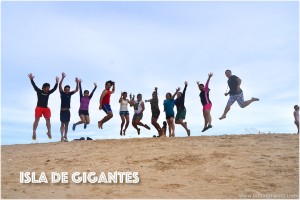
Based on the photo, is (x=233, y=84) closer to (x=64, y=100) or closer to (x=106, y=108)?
(x=106, y=108)

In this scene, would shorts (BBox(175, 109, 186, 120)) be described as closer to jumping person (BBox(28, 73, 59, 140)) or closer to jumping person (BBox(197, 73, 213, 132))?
jumping person (BBox(197, 73, 213, 132))

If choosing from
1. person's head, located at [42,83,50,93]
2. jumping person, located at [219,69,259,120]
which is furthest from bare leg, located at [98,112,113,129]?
jumping person, located at [219,69,259,120]

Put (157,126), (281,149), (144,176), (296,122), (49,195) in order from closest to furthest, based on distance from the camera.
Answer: (49,195), (144,176), (281,149), (157,126), (296,122)

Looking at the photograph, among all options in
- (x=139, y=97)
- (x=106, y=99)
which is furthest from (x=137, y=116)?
(x=106, y=99)

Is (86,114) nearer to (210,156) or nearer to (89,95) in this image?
(89,95)

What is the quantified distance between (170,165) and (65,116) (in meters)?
4.93

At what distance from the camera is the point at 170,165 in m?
8.11

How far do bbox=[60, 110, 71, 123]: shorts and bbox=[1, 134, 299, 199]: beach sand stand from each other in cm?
92

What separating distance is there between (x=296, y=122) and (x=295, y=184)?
290 inches

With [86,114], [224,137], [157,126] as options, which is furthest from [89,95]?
[224,137]

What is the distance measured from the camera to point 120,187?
6945 millimetres

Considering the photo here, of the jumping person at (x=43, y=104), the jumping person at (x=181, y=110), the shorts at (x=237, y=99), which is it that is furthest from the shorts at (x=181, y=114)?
the jumping person at (x=43, y=104)

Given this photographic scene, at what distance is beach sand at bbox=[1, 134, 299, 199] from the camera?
6.72 m

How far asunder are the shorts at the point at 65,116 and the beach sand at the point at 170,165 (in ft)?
3.01
